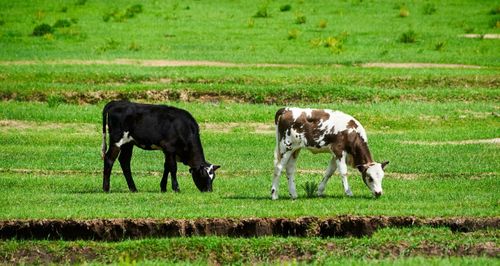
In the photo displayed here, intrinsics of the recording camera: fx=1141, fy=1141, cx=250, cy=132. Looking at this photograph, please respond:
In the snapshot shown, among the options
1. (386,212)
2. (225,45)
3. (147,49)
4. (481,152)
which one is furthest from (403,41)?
(386,212)

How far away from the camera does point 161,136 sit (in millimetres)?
22125

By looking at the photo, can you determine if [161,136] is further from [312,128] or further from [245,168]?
[245,168]

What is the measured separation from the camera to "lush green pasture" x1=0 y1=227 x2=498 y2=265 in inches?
680

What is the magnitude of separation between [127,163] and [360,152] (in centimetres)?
479

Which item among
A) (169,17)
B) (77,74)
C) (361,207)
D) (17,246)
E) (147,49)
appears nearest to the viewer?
(17,246)

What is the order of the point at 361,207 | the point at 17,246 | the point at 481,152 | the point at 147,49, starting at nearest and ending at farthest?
the point at 17,246, the point at 361,207, the point at 481,152, the point at 147,49

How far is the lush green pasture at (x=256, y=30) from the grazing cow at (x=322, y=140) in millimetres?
20297

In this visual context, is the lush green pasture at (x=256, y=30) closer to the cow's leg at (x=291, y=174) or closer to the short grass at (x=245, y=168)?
the short grass at (x=245, y=168)

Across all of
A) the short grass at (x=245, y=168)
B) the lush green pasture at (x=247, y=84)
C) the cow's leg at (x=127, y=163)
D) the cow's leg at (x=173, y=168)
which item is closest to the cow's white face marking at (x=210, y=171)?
the short grass at (x=245, y=168)

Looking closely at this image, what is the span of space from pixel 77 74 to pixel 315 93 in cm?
807

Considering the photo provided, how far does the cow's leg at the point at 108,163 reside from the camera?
2217 centimetres

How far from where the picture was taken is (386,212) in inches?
738

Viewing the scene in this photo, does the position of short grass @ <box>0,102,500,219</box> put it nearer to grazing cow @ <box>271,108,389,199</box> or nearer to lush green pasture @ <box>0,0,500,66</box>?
grazing cow @ <box>271,108,389,199</box>

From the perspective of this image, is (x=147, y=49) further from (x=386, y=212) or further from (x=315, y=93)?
(x=386, y=212)
